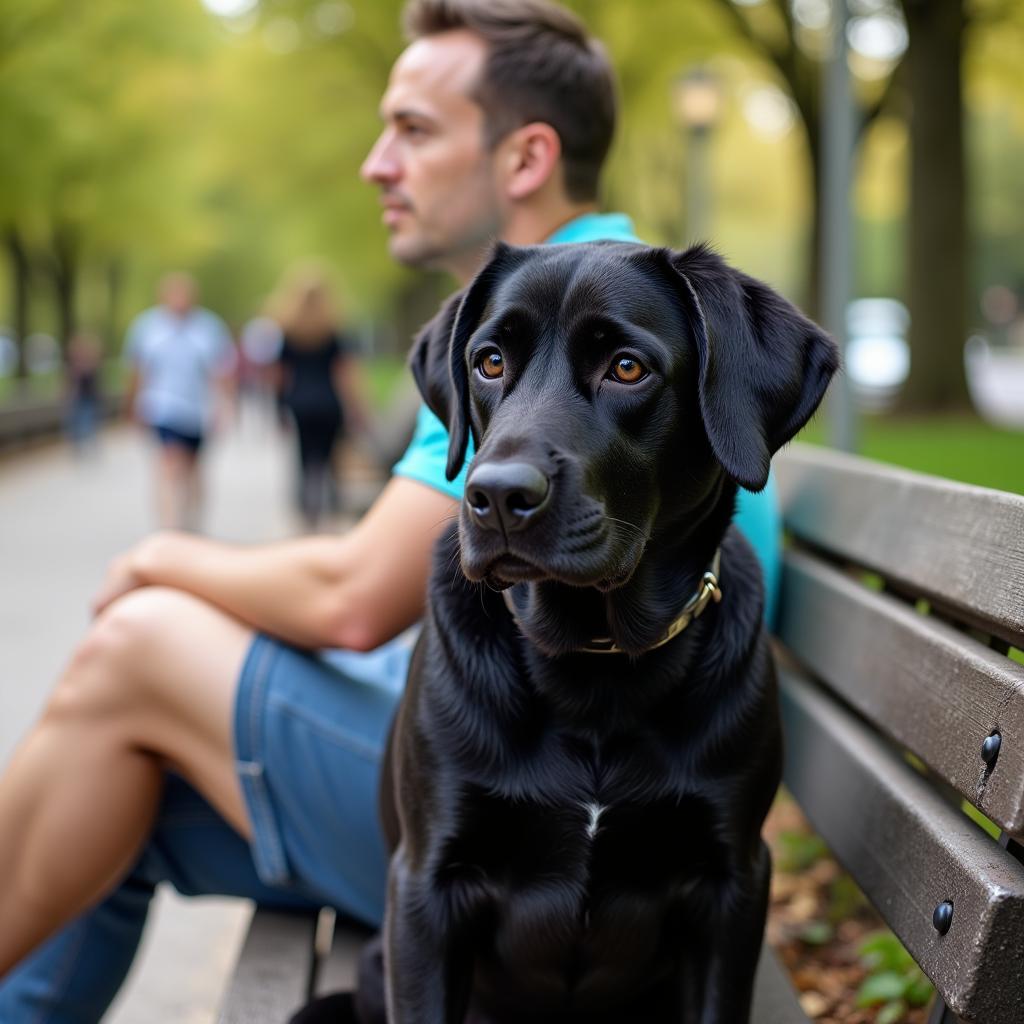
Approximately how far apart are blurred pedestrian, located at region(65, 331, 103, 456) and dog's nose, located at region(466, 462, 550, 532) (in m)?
22.0

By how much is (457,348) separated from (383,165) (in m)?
1.08

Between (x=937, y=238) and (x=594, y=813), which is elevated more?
(x=937, y=238)

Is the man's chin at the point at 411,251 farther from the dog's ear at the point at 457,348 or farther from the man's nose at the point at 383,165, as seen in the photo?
the dog's ear at the point at 457,348

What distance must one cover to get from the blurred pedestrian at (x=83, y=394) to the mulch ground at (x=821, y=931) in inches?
793

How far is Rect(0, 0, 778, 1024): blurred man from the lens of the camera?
2.75 metres

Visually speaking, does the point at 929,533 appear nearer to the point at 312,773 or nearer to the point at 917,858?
the point at 917,858

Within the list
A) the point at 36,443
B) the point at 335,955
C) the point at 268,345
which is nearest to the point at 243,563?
the point at 335,955

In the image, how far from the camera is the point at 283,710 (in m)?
2.77

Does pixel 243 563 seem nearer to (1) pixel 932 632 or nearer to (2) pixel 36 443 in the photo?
(1) pixel 932 632

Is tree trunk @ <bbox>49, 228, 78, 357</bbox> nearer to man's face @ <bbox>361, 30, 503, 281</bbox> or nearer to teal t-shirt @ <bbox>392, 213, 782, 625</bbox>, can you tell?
man's face @ <bbox>361, 30, 503, 281</bbox>

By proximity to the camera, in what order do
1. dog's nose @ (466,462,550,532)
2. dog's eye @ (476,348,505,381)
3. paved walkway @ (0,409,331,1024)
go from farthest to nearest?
paved walkway @ (0,409,331,1024)
dog's eye @ (476,348,505,381)
dog's nose @ (466,462,550,532)

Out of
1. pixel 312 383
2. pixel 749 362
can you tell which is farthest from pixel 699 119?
pixel 749 362

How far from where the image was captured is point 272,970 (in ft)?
9.12

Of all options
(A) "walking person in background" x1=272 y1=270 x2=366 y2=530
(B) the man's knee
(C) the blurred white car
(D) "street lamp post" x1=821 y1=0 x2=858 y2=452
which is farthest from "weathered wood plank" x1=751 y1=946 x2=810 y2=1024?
(C) the blurred white car
